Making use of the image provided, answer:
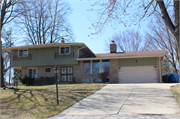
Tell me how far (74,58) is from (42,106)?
447 inches

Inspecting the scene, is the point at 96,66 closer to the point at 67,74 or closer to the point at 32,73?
the point at 67,74

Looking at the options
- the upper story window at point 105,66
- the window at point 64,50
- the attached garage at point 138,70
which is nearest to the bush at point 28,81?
the window at point 64,50

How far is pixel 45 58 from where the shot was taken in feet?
65.2

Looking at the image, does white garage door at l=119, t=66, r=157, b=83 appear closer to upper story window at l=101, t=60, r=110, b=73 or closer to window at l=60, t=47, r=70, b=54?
upper story window at l=101, t=60, r=110, b=73

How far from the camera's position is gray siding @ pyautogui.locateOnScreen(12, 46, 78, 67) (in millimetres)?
19094

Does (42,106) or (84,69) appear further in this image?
(84,69)

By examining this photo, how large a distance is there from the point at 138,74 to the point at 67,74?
7.68 m

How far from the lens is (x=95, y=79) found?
18.4 metres

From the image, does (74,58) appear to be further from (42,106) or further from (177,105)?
(177,105)

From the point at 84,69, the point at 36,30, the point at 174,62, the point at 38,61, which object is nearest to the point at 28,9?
the point at 38,61

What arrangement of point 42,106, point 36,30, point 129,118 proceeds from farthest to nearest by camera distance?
point 36,30
point 42,106
point 129,118

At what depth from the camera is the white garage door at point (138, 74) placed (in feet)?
57.1

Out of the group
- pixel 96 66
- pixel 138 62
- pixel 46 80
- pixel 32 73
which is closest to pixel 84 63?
pixel 96 66

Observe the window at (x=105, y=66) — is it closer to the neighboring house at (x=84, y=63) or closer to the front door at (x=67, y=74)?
the neighboring house at (x=84, y=63)
